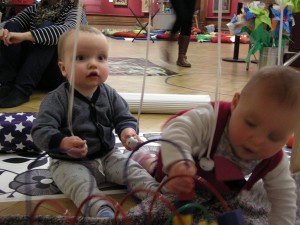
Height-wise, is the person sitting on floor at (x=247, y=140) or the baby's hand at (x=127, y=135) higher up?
the person sitting on floor at (x=247, y=140)

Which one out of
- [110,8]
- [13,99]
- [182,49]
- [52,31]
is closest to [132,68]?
[182,49]

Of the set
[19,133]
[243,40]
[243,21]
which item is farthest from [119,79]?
[243,40]

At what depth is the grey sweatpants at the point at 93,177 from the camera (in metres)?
0.70

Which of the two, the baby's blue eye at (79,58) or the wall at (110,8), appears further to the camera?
the wall at (110,8)

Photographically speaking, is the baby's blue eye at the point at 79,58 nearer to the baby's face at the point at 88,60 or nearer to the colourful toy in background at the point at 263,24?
the baby's face at the point at 88,60

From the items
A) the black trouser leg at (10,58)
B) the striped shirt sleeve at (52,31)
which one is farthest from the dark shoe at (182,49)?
the black trouser leg at (10,58)

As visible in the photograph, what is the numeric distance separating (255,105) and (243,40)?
3.71 m

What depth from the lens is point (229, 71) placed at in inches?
88.4

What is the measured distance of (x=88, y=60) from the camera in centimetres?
79

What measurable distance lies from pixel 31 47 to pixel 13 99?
0.22 m

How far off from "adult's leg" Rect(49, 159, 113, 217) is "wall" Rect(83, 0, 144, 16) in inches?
193

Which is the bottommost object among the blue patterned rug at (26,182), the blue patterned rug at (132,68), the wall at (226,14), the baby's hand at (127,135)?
the blue patterned rug at (26,182)

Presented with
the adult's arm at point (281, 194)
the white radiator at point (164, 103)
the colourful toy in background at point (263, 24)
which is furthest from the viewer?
the colourful toy in background at point (263, 24)

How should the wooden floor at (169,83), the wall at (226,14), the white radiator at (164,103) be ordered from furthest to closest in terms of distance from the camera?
the wall at (226,14)
the white radiator at (164,103)
the wooden floor at (169,83)
